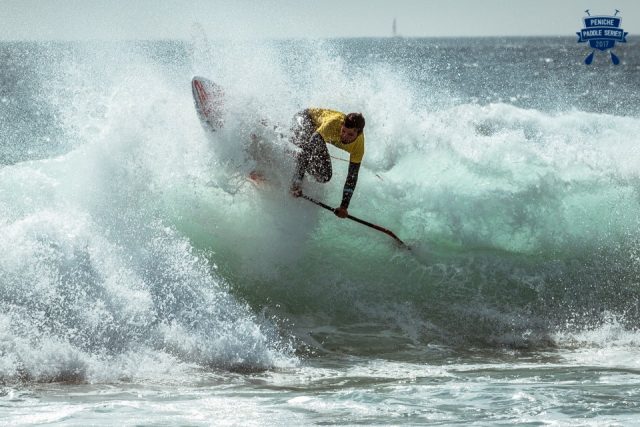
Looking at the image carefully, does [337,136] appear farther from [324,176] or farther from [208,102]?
[208,102]

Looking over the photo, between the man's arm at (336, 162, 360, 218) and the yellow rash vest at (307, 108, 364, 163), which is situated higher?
the yellow rash vest at (307, 108, 364, 163)

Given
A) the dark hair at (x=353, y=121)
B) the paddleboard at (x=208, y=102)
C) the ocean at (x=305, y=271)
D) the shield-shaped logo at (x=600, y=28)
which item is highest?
the shield-shaped logo at (x=600, y=28)

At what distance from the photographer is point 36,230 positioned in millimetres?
8383

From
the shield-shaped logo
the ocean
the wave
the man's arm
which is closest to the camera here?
the ocean

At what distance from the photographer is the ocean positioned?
6.69m

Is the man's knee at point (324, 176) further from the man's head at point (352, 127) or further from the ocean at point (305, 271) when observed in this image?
the man's head at point (352, 127)

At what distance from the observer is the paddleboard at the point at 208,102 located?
374 inches

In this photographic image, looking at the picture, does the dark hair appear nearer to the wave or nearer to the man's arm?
the man's arm

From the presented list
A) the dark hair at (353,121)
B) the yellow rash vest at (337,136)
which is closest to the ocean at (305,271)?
the yellow rash vest at (337,136)

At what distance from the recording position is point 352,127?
324 inches

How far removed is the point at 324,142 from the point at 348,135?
42 cm

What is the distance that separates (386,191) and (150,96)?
3.04 meters

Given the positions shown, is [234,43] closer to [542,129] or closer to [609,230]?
[609,230]

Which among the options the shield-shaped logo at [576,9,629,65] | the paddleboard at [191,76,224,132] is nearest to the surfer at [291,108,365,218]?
the paddleboard at [191,76,224,132]
